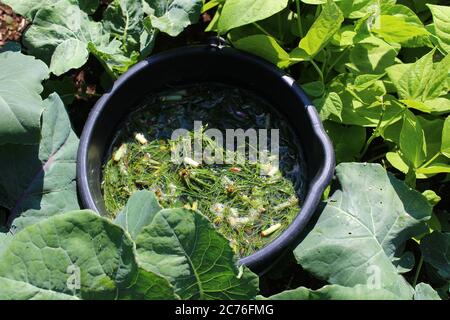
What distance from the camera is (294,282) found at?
226cm

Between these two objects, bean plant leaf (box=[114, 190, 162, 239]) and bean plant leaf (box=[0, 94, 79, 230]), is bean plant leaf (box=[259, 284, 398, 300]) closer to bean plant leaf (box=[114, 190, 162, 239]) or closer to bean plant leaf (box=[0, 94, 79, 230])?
bean plant leaf (box=[114, 190, 162, 239])

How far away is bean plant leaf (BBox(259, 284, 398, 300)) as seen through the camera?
5.70 ft

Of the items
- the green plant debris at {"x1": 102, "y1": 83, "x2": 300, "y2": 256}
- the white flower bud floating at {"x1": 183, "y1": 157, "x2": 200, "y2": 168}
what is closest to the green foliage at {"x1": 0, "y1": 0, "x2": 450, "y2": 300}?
the green plant debris at {"x1": 102, "y1": 83, "x2": 300, "y2": 256}

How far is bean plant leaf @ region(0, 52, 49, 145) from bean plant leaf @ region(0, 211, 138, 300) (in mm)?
374

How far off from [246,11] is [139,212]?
0.70 m

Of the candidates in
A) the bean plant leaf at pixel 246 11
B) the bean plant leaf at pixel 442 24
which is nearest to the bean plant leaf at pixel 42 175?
the bean plant leaf at pixel 246 11

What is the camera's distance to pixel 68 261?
1779 mm

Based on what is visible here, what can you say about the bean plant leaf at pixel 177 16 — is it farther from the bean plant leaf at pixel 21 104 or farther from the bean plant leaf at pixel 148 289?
the bean plant leaf at pixel 148 289

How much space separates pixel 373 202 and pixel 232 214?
452 mm

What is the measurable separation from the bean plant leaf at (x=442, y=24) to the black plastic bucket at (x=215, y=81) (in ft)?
1.56

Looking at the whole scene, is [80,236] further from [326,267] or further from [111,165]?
[326,267]

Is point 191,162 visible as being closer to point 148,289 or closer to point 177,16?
point 177,16

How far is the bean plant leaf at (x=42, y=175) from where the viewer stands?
2.13 meters

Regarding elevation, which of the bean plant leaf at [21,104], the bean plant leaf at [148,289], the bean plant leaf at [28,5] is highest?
the bean plant leaf at [28,5]
